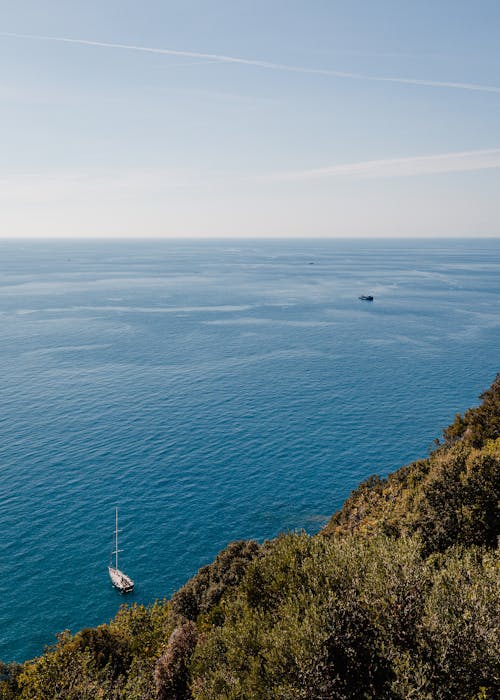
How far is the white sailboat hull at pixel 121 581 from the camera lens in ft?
173

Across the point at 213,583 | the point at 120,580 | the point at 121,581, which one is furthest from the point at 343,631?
the point at 120,580

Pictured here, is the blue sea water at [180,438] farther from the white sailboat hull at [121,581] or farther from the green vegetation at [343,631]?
the green vegetation at [343,631]

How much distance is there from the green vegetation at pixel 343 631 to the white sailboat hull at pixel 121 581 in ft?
55.9

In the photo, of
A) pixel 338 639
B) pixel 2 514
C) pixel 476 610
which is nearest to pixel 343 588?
pixel 338 639

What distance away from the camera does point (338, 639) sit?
20281mm

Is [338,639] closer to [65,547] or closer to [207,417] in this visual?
[65,547]

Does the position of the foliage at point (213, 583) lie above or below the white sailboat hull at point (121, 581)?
above

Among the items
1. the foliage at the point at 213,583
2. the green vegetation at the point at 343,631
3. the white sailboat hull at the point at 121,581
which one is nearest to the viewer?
the green vegetation at the point at 343,631

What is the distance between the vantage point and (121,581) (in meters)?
53.5

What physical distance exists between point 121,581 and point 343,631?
134 ft

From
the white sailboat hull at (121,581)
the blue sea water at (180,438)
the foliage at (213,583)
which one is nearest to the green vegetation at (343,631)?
the foliage at (213,583)

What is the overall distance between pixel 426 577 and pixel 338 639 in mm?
5476

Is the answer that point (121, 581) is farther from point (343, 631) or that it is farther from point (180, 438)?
point (343, 631)

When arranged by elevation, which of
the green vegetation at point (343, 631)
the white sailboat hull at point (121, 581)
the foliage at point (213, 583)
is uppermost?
the green vegetation at point (343, 631)
